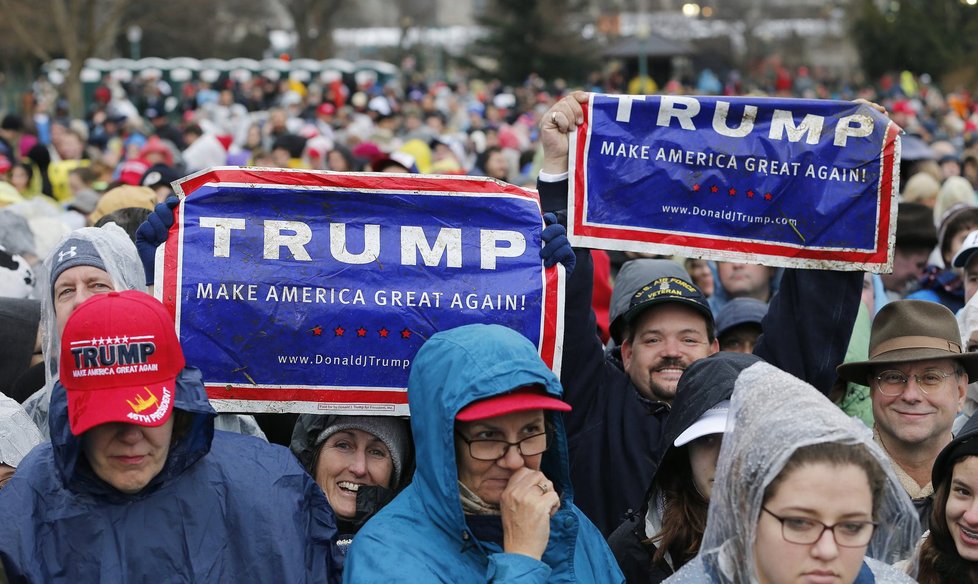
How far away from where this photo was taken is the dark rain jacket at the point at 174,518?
3305mm

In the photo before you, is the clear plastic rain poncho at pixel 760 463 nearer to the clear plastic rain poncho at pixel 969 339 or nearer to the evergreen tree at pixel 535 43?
the clear plastic rain poncho at pixel 969 339

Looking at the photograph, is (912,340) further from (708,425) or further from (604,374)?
(708,425)

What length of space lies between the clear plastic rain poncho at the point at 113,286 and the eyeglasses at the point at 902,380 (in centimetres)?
218

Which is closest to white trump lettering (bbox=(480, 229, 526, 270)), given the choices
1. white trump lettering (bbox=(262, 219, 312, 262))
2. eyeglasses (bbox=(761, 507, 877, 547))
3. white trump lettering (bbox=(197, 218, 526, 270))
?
white trump lettering (bbox=(197, 218, 526, 270))

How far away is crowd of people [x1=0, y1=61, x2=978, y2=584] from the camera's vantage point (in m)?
3.07

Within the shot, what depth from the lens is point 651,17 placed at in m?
74.7

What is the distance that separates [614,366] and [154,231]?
1724 millimetres

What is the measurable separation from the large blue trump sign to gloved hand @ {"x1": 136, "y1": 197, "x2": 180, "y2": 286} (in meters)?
1.40

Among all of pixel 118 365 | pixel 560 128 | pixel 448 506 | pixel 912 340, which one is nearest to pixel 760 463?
pixel 448 506

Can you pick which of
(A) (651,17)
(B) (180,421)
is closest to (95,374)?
(B) (180,421)

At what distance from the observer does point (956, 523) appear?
12.7ft

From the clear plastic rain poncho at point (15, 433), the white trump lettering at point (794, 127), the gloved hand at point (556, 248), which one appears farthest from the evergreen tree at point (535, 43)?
the clear plastic rain poncho at point (15, 433)

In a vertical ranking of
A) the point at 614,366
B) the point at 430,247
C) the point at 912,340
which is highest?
the point at 430,247

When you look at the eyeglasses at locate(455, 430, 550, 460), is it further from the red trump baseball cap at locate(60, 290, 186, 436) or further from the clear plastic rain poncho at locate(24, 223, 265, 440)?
the clear plastic rain poncho at locate(24, 223, 265, 440)
